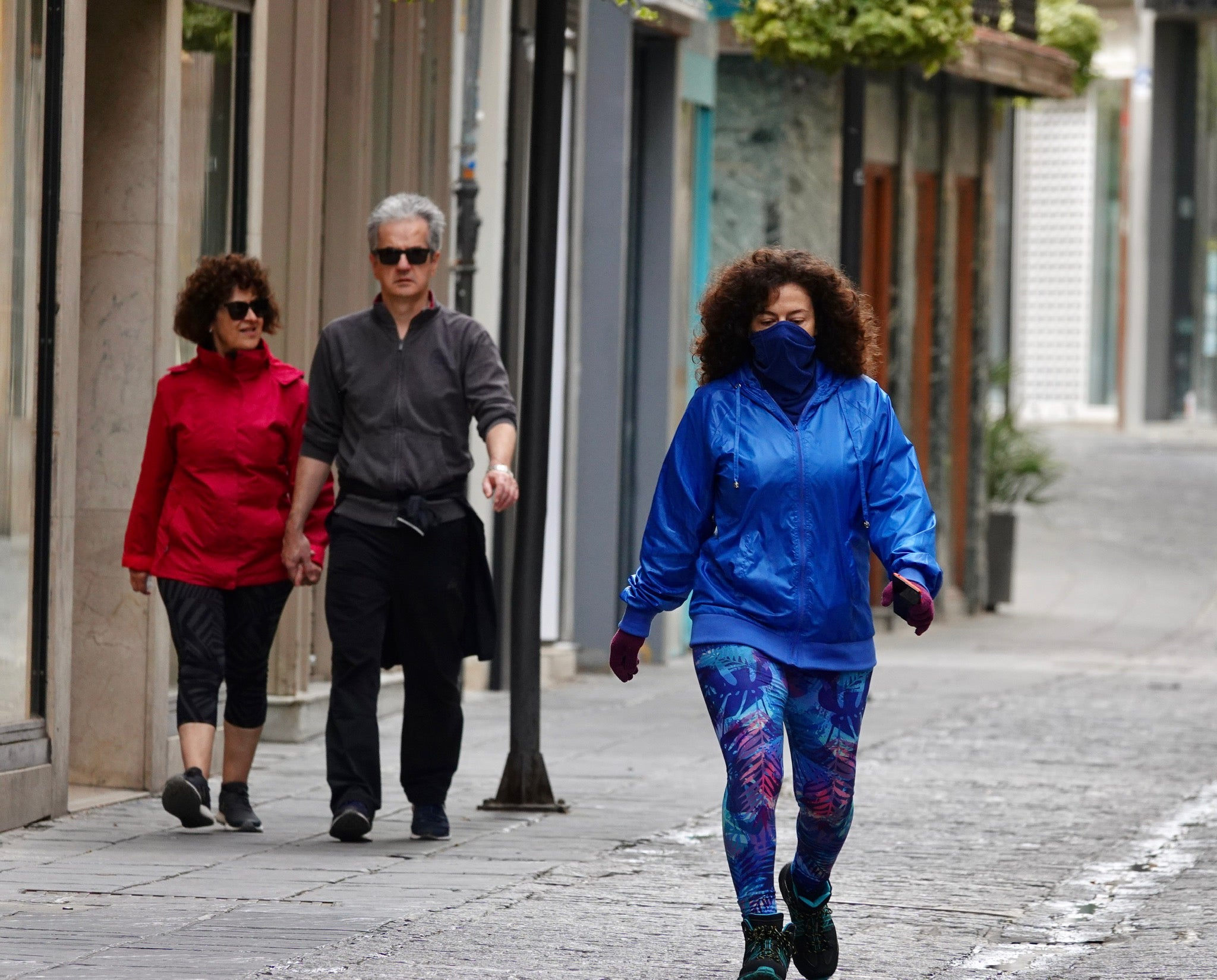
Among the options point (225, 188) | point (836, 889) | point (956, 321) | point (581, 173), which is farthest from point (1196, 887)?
point (956, 321)

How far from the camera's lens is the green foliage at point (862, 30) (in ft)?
42.3

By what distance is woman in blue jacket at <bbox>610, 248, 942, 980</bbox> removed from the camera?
556 cm

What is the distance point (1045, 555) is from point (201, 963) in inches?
722

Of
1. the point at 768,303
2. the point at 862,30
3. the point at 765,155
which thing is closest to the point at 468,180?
the point at 862,30

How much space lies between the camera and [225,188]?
1007cm

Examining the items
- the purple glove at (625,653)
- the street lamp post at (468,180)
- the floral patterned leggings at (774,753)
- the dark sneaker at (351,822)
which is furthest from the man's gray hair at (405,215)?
the street lamp post at (468,180)

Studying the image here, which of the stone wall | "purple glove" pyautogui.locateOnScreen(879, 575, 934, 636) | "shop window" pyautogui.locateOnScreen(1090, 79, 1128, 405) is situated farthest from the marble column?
"shop window" pyautogui.locateOnScreen(1090, 79, 1128, 405)

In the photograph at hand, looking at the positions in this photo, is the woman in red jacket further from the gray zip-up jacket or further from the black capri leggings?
the gray zip-up jacket

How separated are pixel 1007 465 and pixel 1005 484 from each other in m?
0.17

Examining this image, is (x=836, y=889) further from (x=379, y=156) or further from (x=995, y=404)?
(x=995, y=404)

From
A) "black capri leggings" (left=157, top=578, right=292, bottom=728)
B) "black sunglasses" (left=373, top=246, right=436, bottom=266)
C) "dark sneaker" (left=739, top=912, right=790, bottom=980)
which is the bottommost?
"dark sneaker" (left=739, top=912, right=790, bottom=980)

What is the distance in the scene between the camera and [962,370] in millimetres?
19734

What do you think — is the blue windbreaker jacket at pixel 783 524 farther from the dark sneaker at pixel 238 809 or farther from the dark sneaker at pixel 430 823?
the dark sneaker at pixel 238 809

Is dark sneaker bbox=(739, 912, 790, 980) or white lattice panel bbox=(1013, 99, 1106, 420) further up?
white lattice panel bbox=(1013, 99, 1106, 420)
